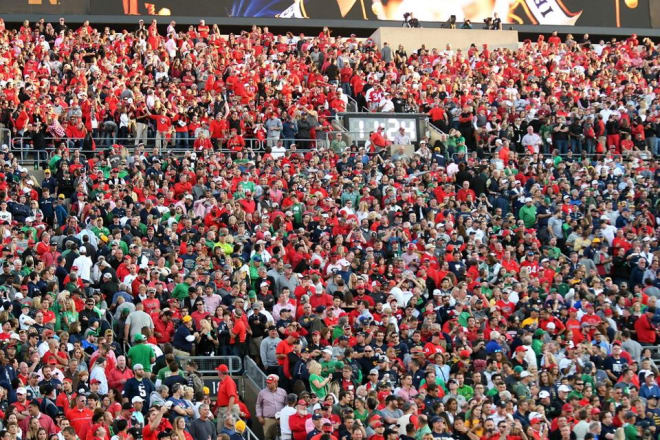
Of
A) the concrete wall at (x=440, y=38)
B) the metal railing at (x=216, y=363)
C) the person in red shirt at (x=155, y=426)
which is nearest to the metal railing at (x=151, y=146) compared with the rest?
the metal railing at (x=216, y=363)

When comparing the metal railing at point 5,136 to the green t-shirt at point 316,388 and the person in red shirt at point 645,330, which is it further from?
the person in red shirt at point 645,330

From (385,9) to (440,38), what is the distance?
97.9 inches

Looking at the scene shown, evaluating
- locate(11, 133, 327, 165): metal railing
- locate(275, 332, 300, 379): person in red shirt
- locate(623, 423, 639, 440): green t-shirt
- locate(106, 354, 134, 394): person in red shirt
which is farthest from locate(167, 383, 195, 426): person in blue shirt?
locate(11, 133, 327, 165): metal railing

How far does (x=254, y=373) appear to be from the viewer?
64.1 feet

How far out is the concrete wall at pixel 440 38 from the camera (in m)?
37.4

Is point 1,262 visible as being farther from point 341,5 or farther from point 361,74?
point 341,5

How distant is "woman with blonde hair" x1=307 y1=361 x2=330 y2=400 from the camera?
18.5 meters

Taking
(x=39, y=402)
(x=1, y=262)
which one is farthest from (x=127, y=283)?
(x=39, y=402)

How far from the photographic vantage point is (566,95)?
33.4 m

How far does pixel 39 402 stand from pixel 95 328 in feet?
8.25

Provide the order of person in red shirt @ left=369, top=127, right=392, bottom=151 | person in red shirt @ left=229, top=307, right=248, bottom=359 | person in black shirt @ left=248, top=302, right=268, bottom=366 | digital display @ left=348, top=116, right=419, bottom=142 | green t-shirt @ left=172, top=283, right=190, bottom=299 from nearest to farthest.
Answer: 1. person in red shirt @ left=229, top=307, right=248, bottom=359
2. person in black shirt @ left=248, top=302, right=268, bottom=366
3. green t-shirt @ left=172, top=283, right=190, bottom=299
4. person in red shirt @ left=369, top=127, right=392, bottom=151
5. digital display @ left=348, top=116, right=419, bottom=142

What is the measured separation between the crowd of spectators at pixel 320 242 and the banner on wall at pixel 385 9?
1508mm

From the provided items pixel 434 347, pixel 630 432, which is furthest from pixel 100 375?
pixel 630 432

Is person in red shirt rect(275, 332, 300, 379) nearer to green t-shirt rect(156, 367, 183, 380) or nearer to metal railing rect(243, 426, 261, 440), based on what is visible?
metal railing rect(243, 426, 261, 440)
